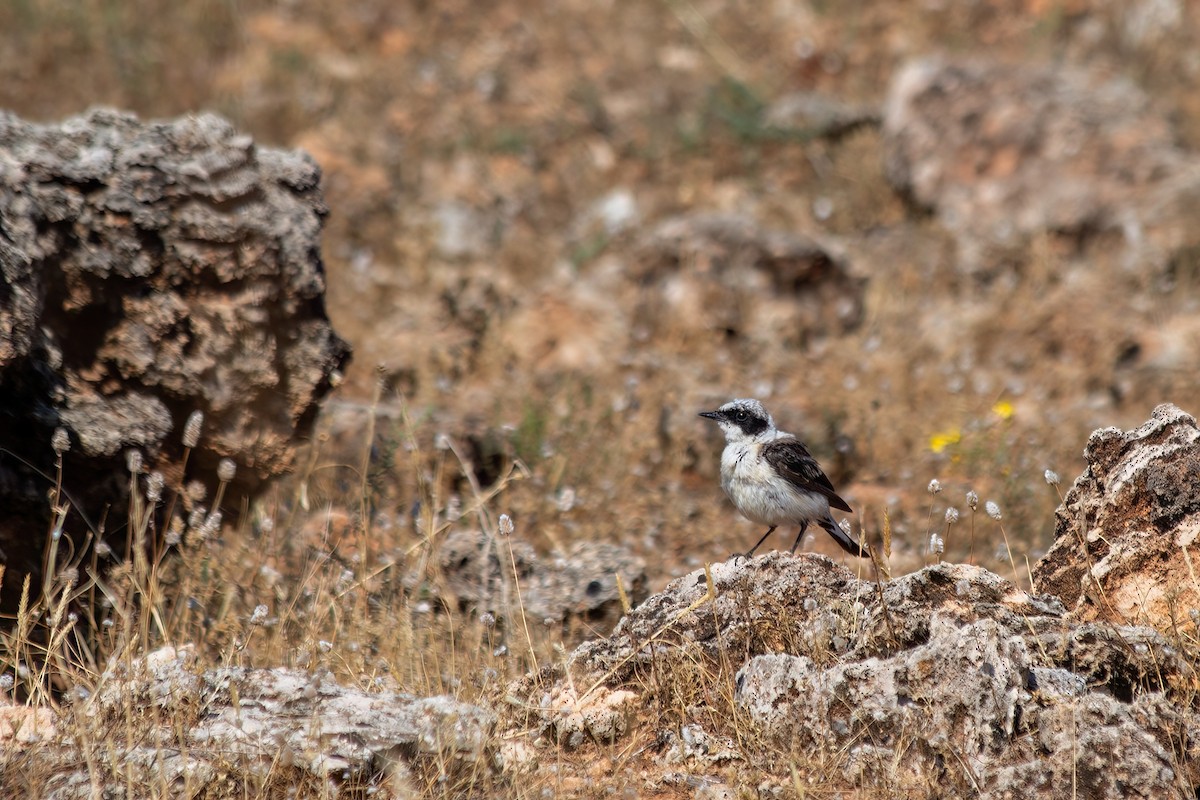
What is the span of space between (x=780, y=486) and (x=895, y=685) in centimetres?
202

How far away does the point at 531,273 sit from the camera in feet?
39.7

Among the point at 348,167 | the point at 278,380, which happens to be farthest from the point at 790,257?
the point at 278,380

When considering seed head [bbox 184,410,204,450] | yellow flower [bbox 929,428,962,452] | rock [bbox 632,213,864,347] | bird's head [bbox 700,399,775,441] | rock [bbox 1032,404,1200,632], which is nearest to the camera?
rock [bbox 1032,404,1200,632]

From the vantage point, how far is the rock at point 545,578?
234 inches

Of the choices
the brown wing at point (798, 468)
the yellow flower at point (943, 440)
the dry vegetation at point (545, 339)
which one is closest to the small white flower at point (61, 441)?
the dry vegetation at point (545, 339)

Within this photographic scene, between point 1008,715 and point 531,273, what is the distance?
8700 millimetres

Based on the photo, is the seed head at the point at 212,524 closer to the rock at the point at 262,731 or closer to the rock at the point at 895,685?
the rock at the point at 262,731

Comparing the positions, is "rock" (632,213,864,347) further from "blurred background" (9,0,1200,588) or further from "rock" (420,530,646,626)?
"rock" (420,530,646,626)

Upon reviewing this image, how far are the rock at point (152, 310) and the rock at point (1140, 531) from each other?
3341mm

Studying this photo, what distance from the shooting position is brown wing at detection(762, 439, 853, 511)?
6.08 meters

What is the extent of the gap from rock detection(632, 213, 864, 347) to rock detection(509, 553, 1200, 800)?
578 cm

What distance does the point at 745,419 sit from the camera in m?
6.54

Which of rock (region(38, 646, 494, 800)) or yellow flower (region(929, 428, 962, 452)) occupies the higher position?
yellow flower (region(929, 428, 962, 452))

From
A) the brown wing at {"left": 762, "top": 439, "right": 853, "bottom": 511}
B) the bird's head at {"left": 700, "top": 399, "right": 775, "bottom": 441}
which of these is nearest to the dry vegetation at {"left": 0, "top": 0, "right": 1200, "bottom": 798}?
the brown wing at {"left": 762, "top": 439, "right": 853, "bottom": 511}
